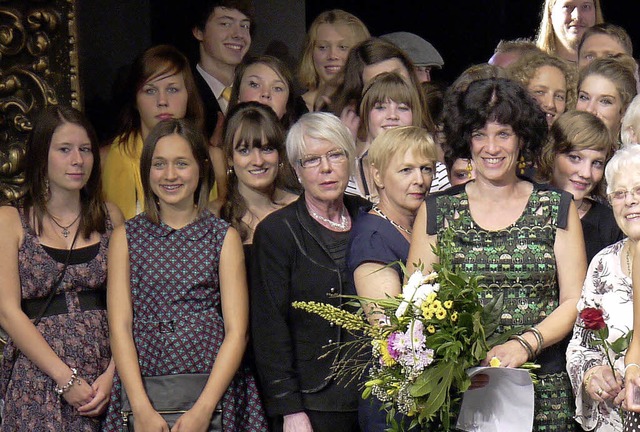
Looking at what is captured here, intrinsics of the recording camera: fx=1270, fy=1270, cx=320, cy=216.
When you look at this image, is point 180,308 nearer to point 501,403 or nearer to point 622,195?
Result: point 501,403

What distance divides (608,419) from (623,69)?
1926 mm

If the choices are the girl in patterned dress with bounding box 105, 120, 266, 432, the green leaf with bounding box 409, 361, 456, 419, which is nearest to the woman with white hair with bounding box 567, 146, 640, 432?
the green leaf with bounding box 409, 361, 456, 419

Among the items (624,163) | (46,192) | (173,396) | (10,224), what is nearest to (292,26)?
(46,192)

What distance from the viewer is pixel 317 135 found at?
15.9 feet

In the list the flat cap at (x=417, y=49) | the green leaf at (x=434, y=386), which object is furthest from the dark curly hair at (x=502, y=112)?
the flat cap at (x=417, y=49)

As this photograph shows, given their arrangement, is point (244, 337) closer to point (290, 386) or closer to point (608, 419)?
point (290, 386)

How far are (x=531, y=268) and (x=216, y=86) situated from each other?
244cm

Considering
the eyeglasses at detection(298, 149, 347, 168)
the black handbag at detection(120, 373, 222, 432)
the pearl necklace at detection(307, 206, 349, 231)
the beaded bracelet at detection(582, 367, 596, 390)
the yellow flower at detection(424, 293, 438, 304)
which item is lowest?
the black handbag at detection(120, 373, 222, 432)

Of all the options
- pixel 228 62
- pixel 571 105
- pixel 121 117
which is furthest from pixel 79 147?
pixel 571 105

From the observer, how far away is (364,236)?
4.54 m

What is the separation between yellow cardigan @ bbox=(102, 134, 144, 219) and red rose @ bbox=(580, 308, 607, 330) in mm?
2226

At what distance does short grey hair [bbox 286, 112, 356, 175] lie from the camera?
15.9 ft

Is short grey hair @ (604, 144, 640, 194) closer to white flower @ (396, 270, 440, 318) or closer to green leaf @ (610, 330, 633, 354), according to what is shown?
green leaf @ (610, 330, 633, 354)

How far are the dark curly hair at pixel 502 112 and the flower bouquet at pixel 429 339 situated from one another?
0.59 metres
